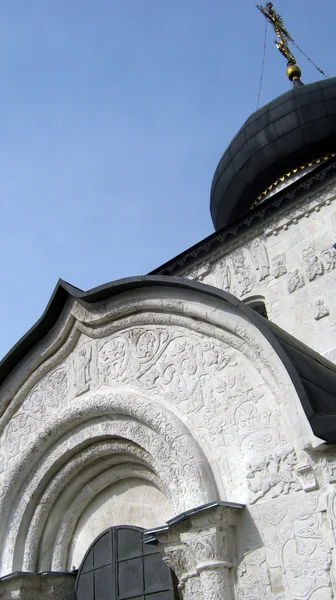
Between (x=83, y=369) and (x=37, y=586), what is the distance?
5.49 ft

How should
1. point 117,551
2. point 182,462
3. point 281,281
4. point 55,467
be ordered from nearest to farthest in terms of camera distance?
1. point 182,462
2. point 117,551
3. point 55,467
4. point 281,281

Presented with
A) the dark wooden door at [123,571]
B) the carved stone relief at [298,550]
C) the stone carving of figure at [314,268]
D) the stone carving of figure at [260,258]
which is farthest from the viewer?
the stone carving of figure at [260,258]

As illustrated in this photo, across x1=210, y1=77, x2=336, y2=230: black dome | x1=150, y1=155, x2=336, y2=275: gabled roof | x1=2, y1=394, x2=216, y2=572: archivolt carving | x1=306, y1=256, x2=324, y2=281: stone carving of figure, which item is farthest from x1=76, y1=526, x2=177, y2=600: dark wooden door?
x1=210, y1=77, x2=336, y2=230: black dome

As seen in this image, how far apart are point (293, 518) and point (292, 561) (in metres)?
0.22

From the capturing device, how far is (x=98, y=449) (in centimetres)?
533

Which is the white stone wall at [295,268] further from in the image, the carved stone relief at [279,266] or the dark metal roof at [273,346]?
the dark metal roof at [273,346]

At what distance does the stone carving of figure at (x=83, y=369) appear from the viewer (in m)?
5.43

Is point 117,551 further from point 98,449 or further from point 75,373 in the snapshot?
point 75,373

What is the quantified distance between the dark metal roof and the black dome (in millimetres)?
3910

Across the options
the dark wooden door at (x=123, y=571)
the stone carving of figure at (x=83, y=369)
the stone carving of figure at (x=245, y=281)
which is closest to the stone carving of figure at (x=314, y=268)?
the stone carving of figure at (x=245, y=281)

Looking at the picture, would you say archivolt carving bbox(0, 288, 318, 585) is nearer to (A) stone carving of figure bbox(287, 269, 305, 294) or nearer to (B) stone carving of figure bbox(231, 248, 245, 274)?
(A) stone carving of figure bbox(287, 269, 305, 294)

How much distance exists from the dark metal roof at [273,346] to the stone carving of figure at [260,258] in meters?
1.89

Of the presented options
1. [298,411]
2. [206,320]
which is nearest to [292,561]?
[298,411]

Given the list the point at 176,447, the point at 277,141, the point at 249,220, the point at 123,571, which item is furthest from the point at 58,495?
the point at 277,141
